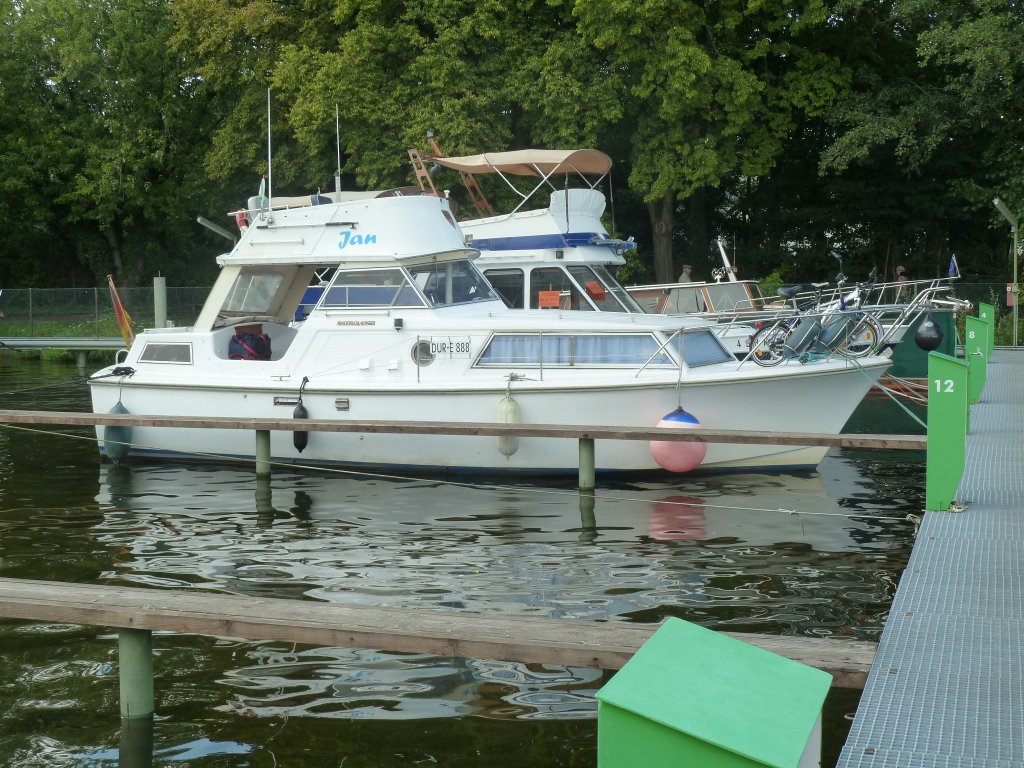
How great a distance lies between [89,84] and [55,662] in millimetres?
39993

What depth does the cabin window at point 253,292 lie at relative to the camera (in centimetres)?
1670

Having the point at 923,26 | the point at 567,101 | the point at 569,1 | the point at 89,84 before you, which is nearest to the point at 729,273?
the point at 567,101

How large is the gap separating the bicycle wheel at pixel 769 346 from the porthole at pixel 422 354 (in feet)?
13.4

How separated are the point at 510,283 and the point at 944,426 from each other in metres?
10.7

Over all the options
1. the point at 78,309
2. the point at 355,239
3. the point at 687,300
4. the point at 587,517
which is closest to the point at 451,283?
the point at 355,239

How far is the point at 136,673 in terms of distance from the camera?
6.71m

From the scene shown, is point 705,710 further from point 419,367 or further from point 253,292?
point 253,292

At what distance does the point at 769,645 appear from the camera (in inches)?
218

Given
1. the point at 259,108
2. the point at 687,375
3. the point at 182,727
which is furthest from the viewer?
the point at 259,108

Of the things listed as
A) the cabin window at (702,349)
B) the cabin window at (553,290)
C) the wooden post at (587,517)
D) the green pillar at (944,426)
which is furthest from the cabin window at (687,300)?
the green pillar at (944,426)

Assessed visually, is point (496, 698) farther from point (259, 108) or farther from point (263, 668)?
point (259, 108)

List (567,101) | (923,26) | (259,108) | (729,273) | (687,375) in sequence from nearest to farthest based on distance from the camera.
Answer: (687,375), (729,273), (567,101), (923,26), (259,108)

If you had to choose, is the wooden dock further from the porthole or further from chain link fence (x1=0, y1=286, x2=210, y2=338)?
chain link fence (x1=0, y1=286, x2=210, y2=338)

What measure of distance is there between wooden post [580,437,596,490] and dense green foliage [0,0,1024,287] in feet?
60.6
